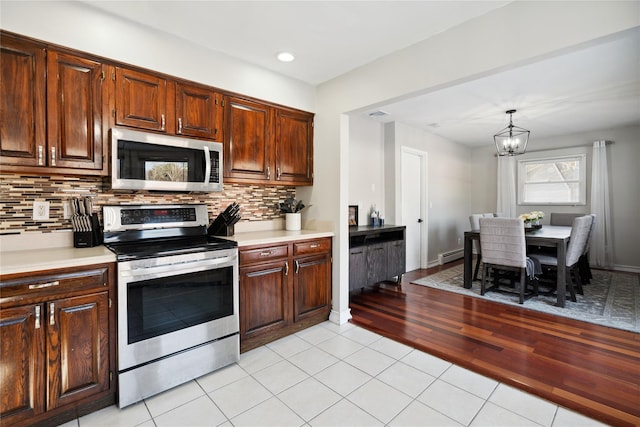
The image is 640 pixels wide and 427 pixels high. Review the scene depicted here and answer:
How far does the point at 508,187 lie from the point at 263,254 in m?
5.89

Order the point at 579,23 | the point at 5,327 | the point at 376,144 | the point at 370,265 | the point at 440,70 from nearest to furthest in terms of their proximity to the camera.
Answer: the point at 5,327, the point at 579,23, the point at 440,70, the point at 370,265, the point at 376,144

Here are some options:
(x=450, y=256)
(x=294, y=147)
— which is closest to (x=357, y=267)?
(x=294, y=147)

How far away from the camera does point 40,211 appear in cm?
203

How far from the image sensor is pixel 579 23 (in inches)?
65.4

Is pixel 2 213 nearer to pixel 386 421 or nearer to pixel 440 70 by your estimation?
pixel 386 421

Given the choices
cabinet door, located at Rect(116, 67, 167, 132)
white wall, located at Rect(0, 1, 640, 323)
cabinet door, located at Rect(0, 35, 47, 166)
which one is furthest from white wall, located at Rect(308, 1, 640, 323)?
cabinet door, located at Rect(0, 35, 47, 166)

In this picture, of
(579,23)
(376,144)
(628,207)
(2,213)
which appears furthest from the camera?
(628,207)

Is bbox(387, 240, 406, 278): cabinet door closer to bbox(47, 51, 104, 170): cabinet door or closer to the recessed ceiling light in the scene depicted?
the recessed ceiling light

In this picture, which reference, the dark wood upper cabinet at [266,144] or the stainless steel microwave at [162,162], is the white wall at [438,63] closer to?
the dark wood upper cabinet at [266,144]

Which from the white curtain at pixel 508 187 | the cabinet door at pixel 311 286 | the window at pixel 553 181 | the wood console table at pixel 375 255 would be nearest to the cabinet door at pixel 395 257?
the wood console table at pixel 375 255

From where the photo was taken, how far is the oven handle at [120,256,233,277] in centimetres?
183

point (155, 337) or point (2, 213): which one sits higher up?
point (2, 213)

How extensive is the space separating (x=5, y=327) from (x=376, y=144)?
4363mm

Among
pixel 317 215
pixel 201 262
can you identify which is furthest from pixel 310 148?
pixel 201 262
